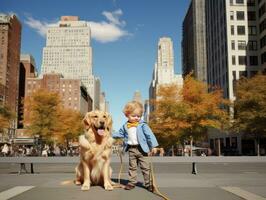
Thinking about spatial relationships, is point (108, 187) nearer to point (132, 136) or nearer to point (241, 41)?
point (132, 136)

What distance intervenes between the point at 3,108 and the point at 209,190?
50518 mm

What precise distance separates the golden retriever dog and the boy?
40 cm

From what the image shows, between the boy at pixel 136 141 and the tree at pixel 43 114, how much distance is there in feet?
140

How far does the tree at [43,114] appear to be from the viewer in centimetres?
4900

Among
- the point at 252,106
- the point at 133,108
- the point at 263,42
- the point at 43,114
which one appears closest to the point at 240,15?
the point at 263,42

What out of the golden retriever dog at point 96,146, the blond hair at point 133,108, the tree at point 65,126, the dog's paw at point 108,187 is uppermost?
the tree at point 65,126

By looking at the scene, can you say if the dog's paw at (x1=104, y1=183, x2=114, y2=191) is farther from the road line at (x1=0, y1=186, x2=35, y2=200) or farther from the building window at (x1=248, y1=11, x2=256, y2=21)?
the building window at (x1=248, y1=11, x2=256, y2=21)

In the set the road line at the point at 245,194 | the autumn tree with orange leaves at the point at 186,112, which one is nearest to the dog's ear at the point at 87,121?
the road line at the point at 245,194

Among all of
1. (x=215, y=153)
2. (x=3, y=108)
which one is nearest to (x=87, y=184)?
(x=3, y=108)

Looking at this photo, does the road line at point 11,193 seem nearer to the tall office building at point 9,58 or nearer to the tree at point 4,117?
the tree at point 4,117

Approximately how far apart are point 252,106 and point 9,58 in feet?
282

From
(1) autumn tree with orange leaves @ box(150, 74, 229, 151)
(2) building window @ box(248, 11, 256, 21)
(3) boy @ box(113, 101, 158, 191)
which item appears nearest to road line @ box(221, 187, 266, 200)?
(3) boy @ box(113, 101, 158, 191)

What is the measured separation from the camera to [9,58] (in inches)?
4323

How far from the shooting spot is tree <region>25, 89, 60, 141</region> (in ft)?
161
